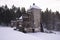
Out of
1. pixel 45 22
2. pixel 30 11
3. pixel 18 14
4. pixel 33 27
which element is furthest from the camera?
pixel 18 14

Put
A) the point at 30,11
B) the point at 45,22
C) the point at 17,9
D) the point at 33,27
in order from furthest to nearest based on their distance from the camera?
the point at 17,9 → the point at 45,22 → the point at 30,11 → the point at 33,27

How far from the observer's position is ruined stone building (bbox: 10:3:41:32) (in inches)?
1356

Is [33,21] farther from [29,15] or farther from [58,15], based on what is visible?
[58,15]

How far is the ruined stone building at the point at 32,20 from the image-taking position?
113ft

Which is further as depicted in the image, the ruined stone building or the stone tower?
the stone tower

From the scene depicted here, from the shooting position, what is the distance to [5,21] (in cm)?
6225

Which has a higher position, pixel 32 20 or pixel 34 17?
pixel 34 17

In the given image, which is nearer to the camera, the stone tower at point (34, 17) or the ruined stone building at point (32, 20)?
the ruined stone building at point (32, 20)

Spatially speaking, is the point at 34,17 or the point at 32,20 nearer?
the point at 32,20

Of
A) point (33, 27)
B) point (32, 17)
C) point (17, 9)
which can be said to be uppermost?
point (17, 9)

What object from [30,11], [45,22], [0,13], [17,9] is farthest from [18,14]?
[30,11]

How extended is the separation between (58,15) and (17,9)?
2617 centimetres

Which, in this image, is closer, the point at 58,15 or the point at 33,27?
the point at 33,27

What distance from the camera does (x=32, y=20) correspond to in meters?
36.8
